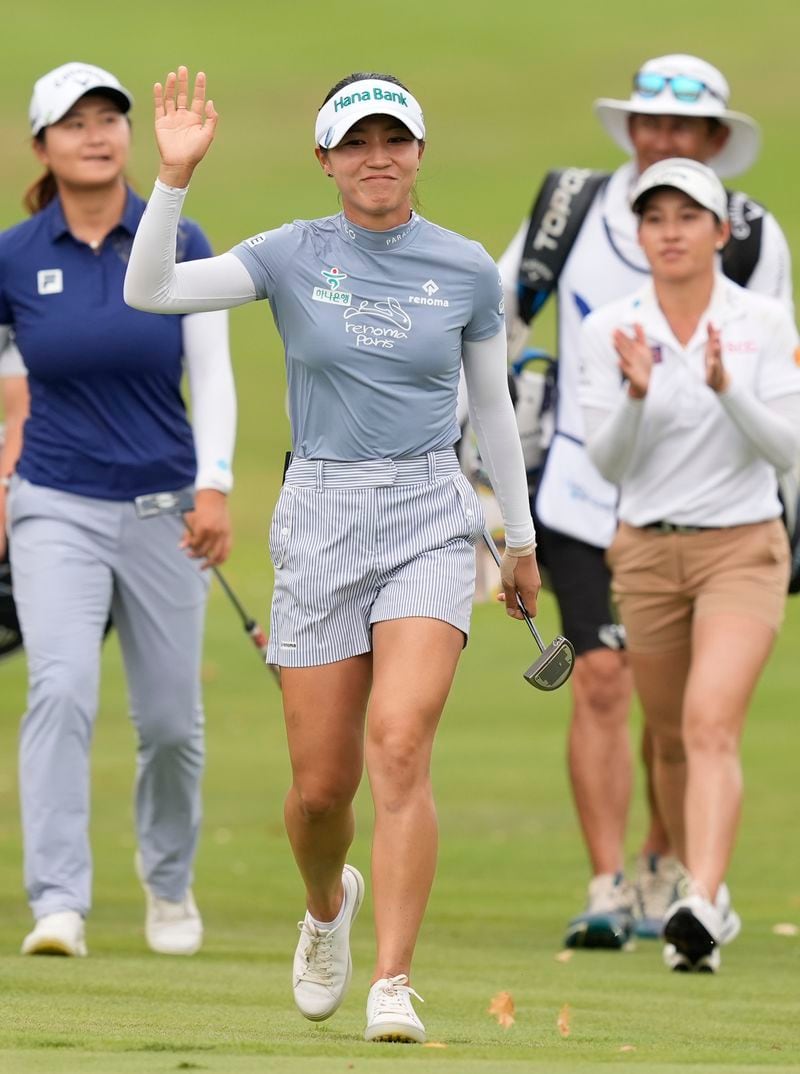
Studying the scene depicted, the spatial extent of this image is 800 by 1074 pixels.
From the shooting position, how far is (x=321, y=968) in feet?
22.1

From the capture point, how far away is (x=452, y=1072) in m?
5.60

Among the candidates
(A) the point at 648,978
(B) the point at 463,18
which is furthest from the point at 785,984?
(B) the point at 463,18

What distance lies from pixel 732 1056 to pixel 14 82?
4071cm

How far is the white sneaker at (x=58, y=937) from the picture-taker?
8234 mm

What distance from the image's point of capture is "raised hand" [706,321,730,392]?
8.54 m

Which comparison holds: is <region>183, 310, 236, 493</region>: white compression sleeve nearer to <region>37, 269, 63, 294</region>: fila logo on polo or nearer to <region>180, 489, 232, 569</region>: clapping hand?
<region>180, 489, 232, 569</region>: clapping hand

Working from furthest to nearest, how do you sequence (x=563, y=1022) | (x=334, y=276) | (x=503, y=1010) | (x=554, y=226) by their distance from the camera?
(x=554, y=226)
(x=503, y=1010)
(x=563, y=1022)
(x=334, y=276)

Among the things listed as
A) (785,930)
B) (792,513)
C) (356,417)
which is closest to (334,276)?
(356,417)

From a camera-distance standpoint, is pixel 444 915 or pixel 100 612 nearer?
pixel 100 612

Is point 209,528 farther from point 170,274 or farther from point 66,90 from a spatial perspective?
point 170,274

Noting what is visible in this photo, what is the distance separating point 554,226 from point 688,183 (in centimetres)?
88

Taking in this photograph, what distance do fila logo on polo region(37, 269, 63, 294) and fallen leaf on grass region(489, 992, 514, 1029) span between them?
2.88 metres

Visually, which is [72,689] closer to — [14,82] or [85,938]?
[85,938]

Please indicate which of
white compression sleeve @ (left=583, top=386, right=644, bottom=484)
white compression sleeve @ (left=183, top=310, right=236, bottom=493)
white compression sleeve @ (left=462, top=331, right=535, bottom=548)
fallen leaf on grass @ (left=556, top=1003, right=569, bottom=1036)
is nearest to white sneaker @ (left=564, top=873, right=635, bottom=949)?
white compression sleeve @ (left=583, top=386, right=644, bottom=484)
